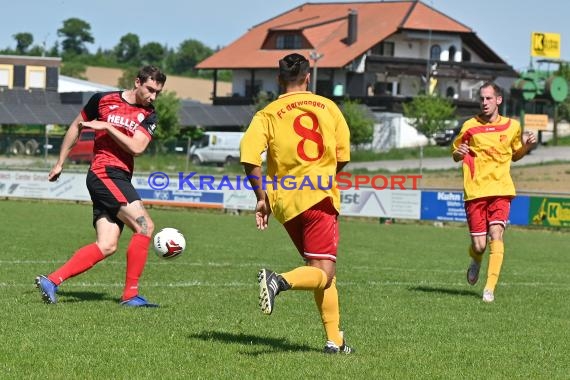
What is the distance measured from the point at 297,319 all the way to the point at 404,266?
7.07 meters

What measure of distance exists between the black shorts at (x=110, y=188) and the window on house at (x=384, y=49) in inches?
2724

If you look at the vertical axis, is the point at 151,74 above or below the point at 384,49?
below

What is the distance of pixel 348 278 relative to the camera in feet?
43.6

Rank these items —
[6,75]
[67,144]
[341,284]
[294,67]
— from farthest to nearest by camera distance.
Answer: [6,75] → [341,284] → [67,144] → [294,67]

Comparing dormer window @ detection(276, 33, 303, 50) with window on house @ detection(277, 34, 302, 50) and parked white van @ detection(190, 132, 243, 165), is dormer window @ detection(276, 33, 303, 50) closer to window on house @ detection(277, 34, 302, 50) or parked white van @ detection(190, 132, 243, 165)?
window on house @ detection(277, 34, 302, 50)

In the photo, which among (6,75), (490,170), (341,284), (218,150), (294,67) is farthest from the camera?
(6,75)

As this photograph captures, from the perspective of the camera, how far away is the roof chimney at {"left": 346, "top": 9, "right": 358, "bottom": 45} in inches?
3081

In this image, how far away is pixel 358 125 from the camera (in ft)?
207

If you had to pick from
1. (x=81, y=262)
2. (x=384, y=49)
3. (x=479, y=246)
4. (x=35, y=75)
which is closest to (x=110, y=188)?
(x=81, y=262)

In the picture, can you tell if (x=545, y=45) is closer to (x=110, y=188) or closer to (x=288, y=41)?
(x=288, y=41)

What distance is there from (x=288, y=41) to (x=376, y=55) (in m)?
8.95

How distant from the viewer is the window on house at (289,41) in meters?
83.0

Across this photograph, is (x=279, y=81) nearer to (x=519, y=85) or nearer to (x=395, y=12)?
(x=519, y=85)

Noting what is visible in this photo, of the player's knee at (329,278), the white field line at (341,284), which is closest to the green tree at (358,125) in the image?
the white field line at (341,284)
